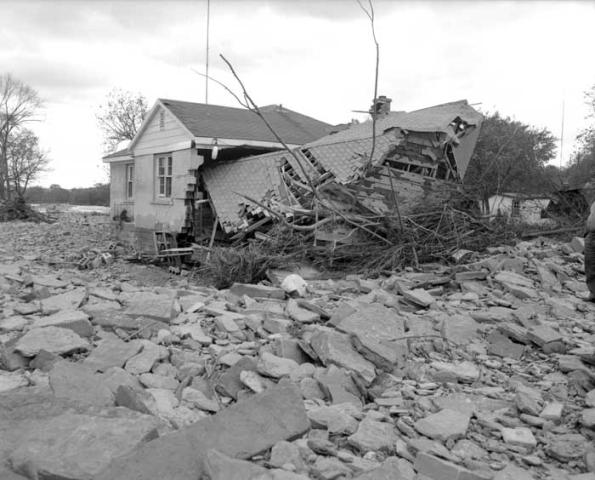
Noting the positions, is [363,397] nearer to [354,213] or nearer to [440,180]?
[354,213]

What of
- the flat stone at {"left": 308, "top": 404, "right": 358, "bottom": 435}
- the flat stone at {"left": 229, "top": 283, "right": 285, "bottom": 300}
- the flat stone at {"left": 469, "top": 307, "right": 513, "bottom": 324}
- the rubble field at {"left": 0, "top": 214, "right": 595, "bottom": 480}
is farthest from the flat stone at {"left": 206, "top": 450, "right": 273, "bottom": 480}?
the flat stone at {"left": 229, "top": 283, "right": 285, "bottom": 300}

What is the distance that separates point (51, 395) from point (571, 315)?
5.87 metres

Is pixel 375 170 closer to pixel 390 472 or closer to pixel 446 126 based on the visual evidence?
pixel 446 126

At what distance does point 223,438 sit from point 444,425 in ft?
4.81

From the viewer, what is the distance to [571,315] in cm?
652

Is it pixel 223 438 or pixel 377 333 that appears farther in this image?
pixel 377 333

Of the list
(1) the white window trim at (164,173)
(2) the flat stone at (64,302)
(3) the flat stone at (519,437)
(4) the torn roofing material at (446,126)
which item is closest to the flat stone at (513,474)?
(3) the flat stone at (519,437)

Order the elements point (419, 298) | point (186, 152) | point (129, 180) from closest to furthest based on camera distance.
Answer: point (419, 298) → point (186, 152) → point (129, 180)

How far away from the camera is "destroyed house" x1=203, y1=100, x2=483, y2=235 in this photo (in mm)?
11000

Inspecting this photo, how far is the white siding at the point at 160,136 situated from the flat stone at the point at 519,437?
12.8 m

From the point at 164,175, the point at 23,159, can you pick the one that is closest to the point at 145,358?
the point at 164,175

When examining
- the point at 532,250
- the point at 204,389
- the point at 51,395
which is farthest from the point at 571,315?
the point at 51,395

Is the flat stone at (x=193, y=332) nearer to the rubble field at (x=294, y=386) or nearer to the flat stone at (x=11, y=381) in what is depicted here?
the rubble field at (x=294, y=386)

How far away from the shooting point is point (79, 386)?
3.59 metres
